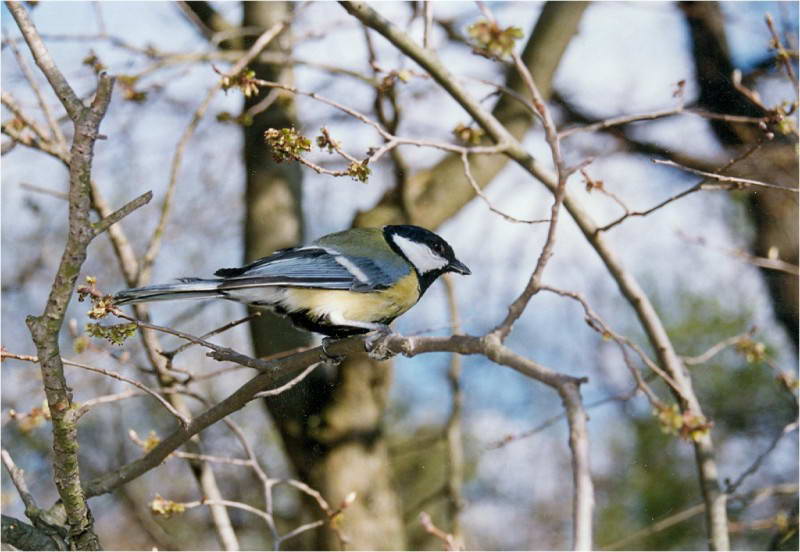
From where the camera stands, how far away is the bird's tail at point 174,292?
1.27 metres

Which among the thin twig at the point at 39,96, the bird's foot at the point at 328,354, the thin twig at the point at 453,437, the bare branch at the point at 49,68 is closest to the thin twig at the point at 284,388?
the bird's foot at the point at 328,354

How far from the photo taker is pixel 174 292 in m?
1.33

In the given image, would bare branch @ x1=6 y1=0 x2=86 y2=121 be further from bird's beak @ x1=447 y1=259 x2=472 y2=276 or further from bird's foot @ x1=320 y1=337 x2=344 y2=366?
bird's beak @ x1=447 y1=259 x2=472 y2=276

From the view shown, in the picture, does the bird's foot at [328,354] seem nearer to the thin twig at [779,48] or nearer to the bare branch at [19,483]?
the bare branch at [19,483]

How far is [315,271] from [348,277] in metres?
0.07

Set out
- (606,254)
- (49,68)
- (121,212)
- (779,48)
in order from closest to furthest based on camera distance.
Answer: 1. (121,212)
2. (49,68)
3. (779,48)
4. (606,254)

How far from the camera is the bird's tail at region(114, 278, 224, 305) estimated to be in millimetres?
1268

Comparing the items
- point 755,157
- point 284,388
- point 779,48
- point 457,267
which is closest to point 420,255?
point 457,267

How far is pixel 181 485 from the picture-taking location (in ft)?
10.4

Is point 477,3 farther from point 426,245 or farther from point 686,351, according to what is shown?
point 686,351

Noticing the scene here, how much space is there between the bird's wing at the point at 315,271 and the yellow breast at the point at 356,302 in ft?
0.07

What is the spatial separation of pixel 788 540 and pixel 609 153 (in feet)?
5.52

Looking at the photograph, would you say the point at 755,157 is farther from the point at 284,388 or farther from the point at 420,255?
the point at 284,388

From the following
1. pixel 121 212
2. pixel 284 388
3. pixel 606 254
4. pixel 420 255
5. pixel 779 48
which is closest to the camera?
pixel 121 212
